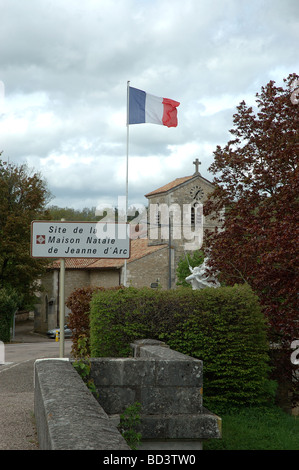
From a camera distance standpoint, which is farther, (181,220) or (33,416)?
(181,220)

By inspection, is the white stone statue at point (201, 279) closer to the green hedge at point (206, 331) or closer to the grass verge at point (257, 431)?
the green hedge at point (206, 331)

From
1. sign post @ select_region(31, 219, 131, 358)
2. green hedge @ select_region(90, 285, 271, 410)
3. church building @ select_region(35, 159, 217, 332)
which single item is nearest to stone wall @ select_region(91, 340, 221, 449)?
sign post @ select_region(31, 219, 131, 358)

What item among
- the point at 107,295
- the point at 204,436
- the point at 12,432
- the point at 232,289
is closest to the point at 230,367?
the point at 232,289

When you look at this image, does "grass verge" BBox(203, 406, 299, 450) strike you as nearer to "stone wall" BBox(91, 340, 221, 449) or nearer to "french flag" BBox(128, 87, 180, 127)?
"stone wall" BBox(91, 340, 221, 449)

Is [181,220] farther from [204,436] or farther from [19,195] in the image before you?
[204,436]

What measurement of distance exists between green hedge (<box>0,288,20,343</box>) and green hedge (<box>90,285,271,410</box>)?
26251 mm

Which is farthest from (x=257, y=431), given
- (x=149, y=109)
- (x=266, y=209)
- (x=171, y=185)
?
(x=171, y=185)

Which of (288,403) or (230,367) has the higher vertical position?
(230,367)

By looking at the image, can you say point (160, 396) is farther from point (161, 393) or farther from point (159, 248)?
point (159, 248)

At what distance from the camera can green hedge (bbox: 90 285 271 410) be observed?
30.6 ft

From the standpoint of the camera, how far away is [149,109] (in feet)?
63.9

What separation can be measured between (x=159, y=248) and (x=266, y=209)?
2978 cm
